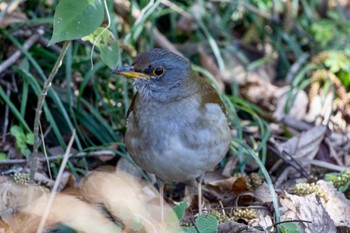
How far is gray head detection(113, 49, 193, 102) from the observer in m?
4.15

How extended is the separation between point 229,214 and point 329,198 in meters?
0.58

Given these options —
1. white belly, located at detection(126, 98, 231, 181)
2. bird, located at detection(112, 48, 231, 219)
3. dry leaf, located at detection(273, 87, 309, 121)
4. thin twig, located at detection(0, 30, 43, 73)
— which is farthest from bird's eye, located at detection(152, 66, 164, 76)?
dry leaf, located at detection(273, 87, 309, 121)

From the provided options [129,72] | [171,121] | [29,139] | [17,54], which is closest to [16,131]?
[29,139]

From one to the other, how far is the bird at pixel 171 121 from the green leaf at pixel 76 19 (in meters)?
0.77

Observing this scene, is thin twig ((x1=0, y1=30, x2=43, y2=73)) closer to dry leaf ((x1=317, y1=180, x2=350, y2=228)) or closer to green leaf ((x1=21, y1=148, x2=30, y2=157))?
green leaf ((x1=21, y1=148, x2=30, y2=157))

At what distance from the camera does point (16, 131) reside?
4898 millimetres

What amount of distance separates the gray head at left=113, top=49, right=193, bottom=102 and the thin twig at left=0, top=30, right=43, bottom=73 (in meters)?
1.35

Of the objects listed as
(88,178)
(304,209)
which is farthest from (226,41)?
(304,209)

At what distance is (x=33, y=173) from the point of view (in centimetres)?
414

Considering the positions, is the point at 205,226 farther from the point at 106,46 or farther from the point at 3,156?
the point at 3,156

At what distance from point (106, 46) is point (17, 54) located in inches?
69.2

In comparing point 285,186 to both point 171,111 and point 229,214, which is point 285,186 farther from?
point 171,111

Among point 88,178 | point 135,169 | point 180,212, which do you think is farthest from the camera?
point 135,169

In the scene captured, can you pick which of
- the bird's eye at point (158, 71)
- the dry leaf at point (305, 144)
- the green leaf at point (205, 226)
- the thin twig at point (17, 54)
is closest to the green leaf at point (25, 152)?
the thin twig at point (17, 54)
